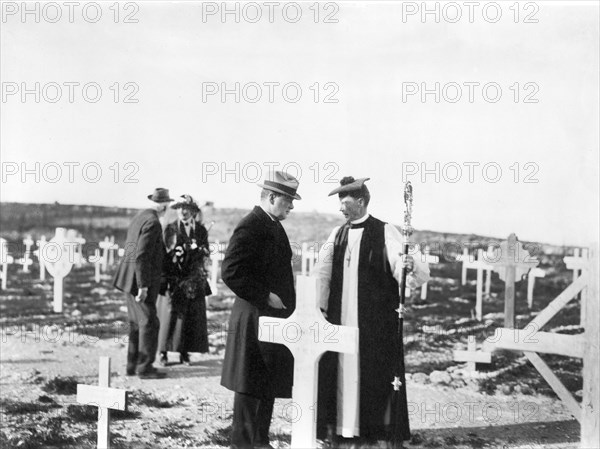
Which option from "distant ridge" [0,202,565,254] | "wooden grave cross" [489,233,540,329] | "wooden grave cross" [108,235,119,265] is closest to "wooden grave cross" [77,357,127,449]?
"wooden grave cross" [108,235,119,265]

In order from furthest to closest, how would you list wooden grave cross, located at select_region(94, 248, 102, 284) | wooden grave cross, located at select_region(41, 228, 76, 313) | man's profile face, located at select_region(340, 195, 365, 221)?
wooden grave cross, located at select_region(41, 228, 76, 313) → wooden grave cross, located at select_region(94, 248, 102, 284) → man's profile face, located at select_region(340, 195, 365, 221)

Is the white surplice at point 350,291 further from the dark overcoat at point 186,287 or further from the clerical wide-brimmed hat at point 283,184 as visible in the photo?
the dark overcoat at point 186,287

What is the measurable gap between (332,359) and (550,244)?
149 cm

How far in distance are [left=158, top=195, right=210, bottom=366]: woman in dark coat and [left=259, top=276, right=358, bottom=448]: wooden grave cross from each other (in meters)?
0.98

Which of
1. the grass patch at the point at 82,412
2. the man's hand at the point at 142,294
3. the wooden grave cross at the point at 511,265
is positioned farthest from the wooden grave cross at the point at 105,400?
the wooden grave cross at the point at 511,265

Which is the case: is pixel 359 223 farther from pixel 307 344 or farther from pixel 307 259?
pixel 307 344

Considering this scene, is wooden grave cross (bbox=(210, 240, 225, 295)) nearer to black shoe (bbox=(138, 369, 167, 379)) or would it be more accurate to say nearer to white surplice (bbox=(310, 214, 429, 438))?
black shoe (bbox=(138, 369, 167, 379))

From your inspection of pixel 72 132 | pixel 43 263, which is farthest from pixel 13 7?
pixel 43 263

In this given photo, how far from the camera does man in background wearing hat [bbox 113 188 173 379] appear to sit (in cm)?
507

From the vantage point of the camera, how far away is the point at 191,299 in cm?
523

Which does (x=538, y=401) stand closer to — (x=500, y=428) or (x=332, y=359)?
(x=500, y=428)

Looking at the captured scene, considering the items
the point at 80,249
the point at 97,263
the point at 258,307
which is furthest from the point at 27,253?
the point at 258,307

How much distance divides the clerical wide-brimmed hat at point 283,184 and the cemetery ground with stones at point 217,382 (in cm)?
96

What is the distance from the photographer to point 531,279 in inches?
186
